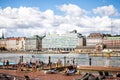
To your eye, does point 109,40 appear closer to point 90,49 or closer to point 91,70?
point 90,49

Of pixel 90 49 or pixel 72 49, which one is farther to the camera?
pixel 72 49

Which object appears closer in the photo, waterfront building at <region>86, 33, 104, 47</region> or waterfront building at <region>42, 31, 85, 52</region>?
waterfront building at <region>86, 33, 104, 47</region>

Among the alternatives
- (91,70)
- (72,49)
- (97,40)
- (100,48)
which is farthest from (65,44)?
(91,70)

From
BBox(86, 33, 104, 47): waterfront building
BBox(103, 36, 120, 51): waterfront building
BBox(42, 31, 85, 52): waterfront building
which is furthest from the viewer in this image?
BBox(42, 31, 85, 52): waterfront building

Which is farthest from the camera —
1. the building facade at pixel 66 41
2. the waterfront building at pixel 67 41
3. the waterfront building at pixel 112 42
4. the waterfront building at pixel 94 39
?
the building facade at pixel 66 41

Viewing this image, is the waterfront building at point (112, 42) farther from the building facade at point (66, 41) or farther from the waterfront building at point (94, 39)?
the building facade at point (66, 41)

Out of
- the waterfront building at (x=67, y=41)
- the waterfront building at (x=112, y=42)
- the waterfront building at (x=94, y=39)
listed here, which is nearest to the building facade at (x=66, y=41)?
the waterfront building at (x=67, y=41)

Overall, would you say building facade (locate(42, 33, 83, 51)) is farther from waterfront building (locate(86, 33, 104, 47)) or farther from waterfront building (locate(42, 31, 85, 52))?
waterfront building (locate(86, 33, 104, 47))

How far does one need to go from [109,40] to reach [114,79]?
495ft

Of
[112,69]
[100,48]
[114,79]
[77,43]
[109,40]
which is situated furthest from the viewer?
[77,43]

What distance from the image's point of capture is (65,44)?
194 m

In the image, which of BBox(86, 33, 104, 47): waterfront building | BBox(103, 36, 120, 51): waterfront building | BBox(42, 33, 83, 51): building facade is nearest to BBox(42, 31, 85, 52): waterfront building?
BBox(42, 33, 83, 51): building facade

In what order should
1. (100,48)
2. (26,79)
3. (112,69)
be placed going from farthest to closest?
1. (100,48)
2. (112,69)
3. (26,79)

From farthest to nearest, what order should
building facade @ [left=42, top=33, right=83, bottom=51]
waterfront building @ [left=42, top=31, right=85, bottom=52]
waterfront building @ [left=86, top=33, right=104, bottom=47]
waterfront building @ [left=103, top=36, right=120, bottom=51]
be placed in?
building facade @ [left=42, top=33, right=83, bottom=51], waterfront building @ [left=42, top=31, right=85, bottom=52], waterfront building @ [left=86, top=33, right=104, bottom=47], waterfront building @ [left=103, top=36, right=120, bottom=51]
